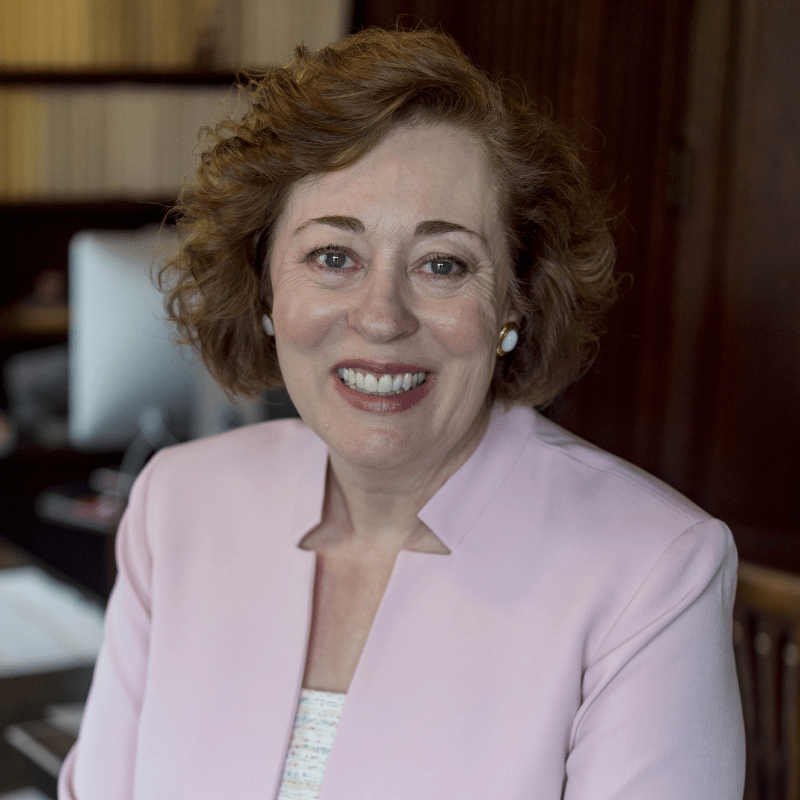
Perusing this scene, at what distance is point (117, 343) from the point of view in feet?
7.85

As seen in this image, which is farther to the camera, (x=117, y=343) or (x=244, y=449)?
(x=117, y=343)

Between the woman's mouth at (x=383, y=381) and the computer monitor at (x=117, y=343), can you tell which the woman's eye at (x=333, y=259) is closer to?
the woman's mouth at (x=383, y=381)

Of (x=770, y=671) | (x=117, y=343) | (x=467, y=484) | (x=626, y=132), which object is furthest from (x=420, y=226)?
(x=626, y=132)

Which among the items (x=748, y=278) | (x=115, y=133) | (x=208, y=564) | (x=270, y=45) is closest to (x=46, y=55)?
(x=115, y=133)

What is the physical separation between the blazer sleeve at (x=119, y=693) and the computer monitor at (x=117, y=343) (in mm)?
964

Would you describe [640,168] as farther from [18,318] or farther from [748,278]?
[18,318]

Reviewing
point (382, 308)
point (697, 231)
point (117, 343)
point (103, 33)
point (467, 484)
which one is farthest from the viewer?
point (103, 33)

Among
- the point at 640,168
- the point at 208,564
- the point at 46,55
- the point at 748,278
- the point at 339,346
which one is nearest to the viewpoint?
the point at 339,346

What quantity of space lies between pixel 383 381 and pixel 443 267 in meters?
0.15

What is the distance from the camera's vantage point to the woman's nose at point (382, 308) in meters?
1.17

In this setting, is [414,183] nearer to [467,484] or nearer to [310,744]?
[467,484]

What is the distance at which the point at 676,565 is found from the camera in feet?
3.68

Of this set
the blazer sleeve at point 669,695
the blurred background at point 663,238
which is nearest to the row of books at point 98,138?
the blurred background at point 663,238

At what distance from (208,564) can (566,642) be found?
517 millimetres
